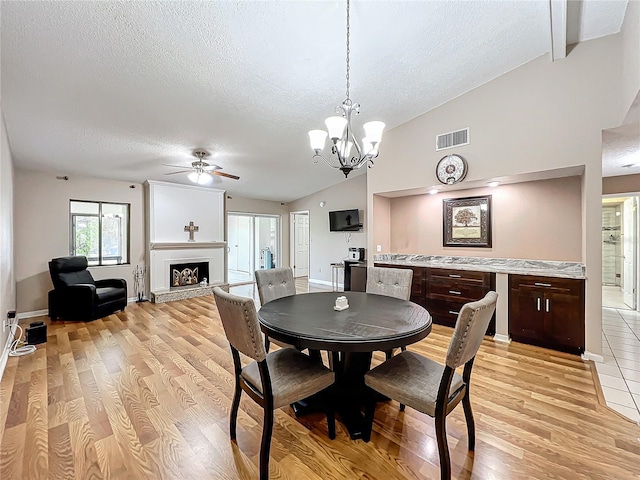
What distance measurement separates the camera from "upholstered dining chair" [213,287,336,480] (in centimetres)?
154

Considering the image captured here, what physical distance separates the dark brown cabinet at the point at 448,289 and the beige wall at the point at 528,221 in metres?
0.67

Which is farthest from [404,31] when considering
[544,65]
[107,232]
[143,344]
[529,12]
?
[107,232]

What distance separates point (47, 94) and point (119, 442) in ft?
10.5

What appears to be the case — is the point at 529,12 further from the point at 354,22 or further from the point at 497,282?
the point at 497,282

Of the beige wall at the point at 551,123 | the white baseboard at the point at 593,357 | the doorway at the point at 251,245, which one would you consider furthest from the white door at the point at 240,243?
the white baseboard at the point at 593,357

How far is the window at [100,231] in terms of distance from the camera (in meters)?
5.22

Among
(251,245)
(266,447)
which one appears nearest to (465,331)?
(266,447)

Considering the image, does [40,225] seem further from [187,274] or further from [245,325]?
[245,325]

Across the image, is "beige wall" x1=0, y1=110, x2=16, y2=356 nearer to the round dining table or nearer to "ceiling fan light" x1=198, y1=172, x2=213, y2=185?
"ceiling fan light" x1=198, y1=172, x2=213, y2=185

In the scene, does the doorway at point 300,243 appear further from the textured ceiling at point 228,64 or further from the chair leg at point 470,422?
the chair leg at point 470,422

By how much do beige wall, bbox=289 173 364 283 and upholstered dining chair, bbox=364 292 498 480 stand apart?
500cm

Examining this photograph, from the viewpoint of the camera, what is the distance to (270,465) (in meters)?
1.64

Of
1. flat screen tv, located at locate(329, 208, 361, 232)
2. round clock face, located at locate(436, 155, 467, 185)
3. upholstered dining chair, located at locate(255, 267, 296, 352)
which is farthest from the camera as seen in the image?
flat screen tv, located at locate(329, 208, 361, 232)

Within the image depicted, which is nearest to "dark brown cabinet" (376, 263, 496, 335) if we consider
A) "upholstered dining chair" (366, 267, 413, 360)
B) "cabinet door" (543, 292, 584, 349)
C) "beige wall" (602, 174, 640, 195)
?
"cabinet door" (543, 292, 584, 349)
